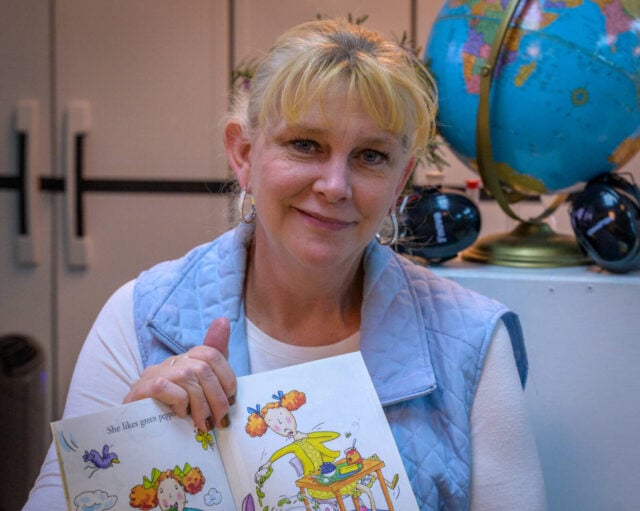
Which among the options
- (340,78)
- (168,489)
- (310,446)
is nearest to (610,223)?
(340,78)

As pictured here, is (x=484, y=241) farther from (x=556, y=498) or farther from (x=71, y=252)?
(x=71, y=252)

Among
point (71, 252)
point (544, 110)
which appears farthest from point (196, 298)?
point (71, 252)

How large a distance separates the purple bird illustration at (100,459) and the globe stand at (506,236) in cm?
93

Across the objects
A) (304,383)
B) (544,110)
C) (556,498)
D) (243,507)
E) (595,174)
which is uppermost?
(544,110)

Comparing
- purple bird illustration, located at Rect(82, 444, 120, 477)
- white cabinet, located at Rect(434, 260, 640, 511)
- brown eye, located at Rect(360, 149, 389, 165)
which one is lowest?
white cabinet, located at Rect(434, 260, 640, 511)

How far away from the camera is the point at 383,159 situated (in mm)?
1069

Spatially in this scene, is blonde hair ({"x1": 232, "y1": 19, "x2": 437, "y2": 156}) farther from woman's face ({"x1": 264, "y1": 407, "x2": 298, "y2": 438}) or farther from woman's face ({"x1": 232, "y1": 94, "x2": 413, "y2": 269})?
woman's face ({"x1": 264, "y1": 407, "x2": 298, "y2": 438})

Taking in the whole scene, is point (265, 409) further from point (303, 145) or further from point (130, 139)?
point (130, 139)

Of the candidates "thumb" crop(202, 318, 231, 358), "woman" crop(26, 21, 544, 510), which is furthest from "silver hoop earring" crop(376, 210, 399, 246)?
"thumb" crop(202, 318, 231, 358)

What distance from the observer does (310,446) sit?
3.02ft

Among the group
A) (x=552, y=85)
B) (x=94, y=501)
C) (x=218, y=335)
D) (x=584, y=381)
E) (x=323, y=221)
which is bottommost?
(x=584, y=381)

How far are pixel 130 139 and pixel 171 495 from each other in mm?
2287

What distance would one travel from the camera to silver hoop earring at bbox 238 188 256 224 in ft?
3.84

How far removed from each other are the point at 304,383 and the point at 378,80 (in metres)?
0.39
